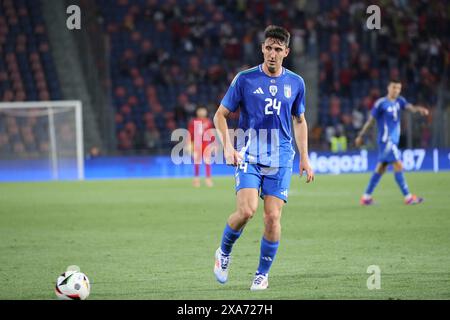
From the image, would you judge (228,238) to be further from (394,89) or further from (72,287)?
(394,89)

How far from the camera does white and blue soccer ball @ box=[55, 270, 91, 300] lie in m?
7.02

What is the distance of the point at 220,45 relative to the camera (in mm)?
30453

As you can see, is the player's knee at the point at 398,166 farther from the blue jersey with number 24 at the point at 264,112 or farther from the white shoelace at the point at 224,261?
the white shoelace at the point at 224,261

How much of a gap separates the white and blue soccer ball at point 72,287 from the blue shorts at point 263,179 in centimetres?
156

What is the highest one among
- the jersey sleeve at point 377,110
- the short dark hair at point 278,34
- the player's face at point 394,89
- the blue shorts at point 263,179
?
the short dark hair at point 278,34

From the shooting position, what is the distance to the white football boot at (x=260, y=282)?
7565 millimetres

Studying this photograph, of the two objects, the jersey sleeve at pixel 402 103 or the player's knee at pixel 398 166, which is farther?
the jersey sleeve at pixel 402 103

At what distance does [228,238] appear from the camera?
7.86 metres

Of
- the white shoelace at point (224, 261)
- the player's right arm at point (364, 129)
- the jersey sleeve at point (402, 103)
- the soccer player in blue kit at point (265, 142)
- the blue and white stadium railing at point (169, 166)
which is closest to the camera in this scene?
the soccer player in blue kit at point (265, 142)

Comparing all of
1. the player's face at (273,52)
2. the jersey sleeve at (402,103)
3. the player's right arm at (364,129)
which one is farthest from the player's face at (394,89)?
the player's face at (273,52)

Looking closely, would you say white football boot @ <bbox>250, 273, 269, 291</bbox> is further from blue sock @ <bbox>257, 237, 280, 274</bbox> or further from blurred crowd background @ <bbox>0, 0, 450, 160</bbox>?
blurred crowd background @ <bbox>0, 0, 450, 160</bbox>

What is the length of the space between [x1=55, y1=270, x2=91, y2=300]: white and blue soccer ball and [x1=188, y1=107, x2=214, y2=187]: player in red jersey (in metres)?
14.0
